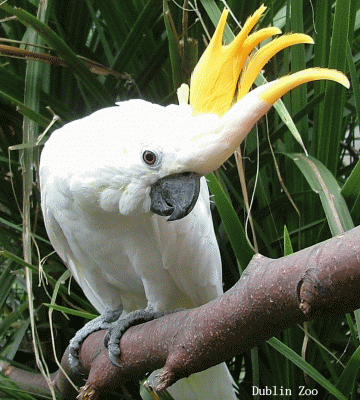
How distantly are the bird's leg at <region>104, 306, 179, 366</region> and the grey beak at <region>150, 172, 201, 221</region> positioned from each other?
461mm

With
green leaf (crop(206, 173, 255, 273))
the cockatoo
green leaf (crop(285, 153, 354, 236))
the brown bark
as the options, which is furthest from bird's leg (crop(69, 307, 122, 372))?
green leaf (crop(285, 153, 354, 236))

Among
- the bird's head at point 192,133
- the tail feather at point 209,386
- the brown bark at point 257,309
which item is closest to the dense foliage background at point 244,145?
the tail feather at point 209,386

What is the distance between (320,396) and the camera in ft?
6.14

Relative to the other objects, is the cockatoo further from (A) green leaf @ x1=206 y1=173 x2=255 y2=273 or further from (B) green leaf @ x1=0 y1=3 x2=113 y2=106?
(B) green leaf @ x1=0 y1=3 x2=113 y2=106

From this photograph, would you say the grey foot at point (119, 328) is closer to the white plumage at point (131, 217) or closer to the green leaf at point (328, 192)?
the white plumage at point (131, 217)

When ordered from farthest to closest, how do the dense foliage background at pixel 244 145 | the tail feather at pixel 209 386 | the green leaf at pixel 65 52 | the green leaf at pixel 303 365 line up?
the tail feather at pixel 209 386 → the green leaf at pixel 65 52 → the dense foliage background at pixel 244 145 → the green leaf at pixel 303 365

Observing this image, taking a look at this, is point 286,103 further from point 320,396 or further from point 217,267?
point 320,396

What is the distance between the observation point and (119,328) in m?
1.57

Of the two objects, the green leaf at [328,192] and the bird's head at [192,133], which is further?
the green leaf at [328,192]

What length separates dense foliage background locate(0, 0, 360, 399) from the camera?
1.53 metres

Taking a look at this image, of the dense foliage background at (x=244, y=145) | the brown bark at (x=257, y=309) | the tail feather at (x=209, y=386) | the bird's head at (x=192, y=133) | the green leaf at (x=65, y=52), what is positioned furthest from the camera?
the tail feather at (x=209, y=386)

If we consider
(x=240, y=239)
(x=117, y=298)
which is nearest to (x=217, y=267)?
(x=240, y=239)

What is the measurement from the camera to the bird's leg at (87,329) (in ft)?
5.55

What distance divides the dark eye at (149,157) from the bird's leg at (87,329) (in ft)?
2.29
